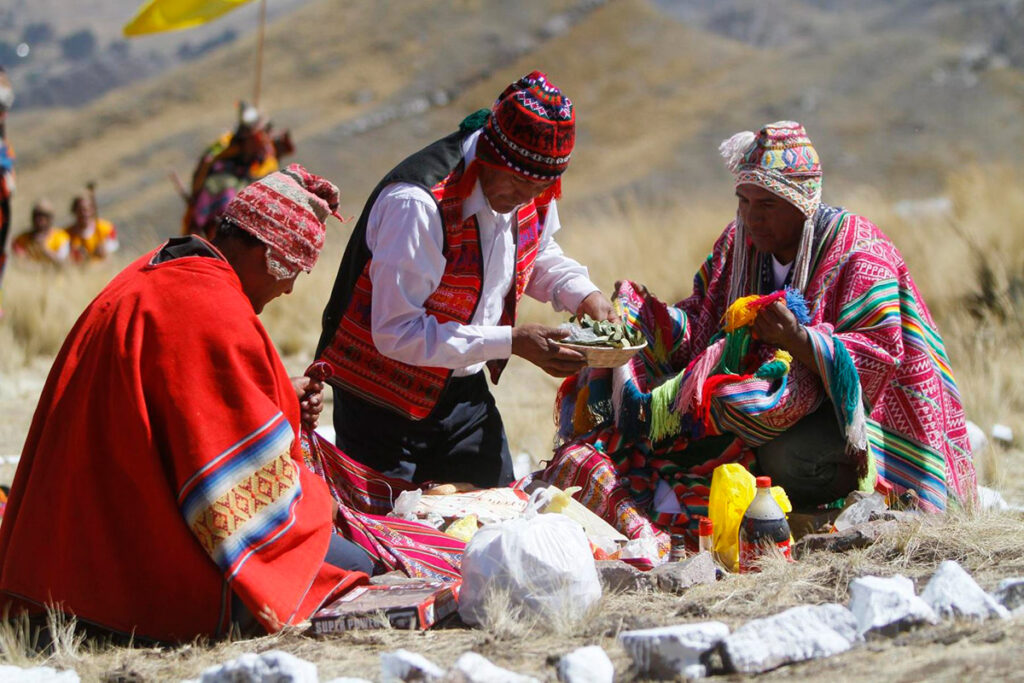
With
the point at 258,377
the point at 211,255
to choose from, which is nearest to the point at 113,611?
the point at 258,377

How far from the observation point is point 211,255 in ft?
11.5

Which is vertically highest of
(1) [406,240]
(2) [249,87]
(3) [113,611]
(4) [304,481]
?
(1) [406,240]

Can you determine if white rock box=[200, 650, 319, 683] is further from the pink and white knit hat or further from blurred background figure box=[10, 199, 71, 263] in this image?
blurred background figure box=[10, 199, 71, 263]

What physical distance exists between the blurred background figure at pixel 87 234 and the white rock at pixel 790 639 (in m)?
12.6

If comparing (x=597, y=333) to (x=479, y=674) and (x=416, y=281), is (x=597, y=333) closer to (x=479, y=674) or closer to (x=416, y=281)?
(x=416, y=281)

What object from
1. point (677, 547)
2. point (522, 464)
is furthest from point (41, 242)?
point (677, 547)

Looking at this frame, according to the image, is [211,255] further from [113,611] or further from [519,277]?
[519,277]

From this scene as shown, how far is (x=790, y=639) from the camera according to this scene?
298 centimetres

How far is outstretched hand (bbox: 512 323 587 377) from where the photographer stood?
4.16m

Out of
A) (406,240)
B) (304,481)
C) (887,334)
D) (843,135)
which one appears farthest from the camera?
(843,135)

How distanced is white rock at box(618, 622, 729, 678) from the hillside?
86.2 ft

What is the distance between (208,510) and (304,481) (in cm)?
35

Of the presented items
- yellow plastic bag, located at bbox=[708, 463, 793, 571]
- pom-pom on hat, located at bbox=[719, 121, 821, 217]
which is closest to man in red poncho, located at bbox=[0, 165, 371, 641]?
yellow plastic bag, located at bbox=[708, 463, 793, 571]

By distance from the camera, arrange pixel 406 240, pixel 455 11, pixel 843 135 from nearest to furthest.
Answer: pixel 406 240, pixel 843 135, pixel 455 11
